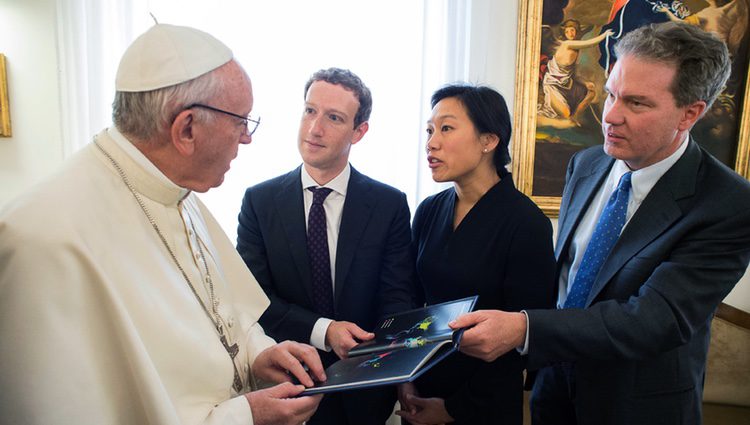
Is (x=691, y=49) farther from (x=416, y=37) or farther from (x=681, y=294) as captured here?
(x=416, y=37)

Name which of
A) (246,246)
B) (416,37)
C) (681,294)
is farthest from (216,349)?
(416,37)

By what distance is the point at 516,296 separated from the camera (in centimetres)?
194

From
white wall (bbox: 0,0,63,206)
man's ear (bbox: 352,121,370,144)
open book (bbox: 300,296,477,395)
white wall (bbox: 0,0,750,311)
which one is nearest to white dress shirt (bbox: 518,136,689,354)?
open book (bbox: 300,296,477,395)

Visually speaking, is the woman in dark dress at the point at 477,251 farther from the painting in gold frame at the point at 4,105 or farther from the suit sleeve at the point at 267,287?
the painting in gold frame at the point at 4,105

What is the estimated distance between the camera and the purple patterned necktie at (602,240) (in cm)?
188

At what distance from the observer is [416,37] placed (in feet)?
12.3

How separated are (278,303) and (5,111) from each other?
3.17m

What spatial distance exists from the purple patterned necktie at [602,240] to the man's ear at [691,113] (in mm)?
256

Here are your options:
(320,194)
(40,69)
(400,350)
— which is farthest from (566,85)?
(40,69)

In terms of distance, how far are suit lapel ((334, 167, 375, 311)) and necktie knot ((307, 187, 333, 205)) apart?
0.34ft

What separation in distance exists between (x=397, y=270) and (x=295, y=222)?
54 cm

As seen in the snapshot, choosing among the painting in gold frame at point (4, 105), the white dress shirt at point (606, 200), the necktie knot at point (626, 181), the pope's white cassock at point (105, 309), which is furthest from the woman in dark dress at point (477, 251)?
the painting in gold frame at point (4, 105)

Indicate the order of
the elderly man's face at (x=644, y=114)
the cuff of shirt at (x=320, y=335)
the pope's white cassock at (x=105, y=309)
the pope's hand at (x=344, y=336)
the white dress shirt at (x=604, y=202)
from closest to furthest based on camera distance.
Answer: the pope's white cassock at (x=105, y=309) < the elderly man's face at (x=644, y=114) < the white dress shirt at (x=604, y=202) < the pope's hand at (x=344, y=336) < the cuff of shirt at (x=320, y=335)

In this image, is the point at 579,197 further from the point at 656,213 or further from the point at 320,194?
the point at 320,194
